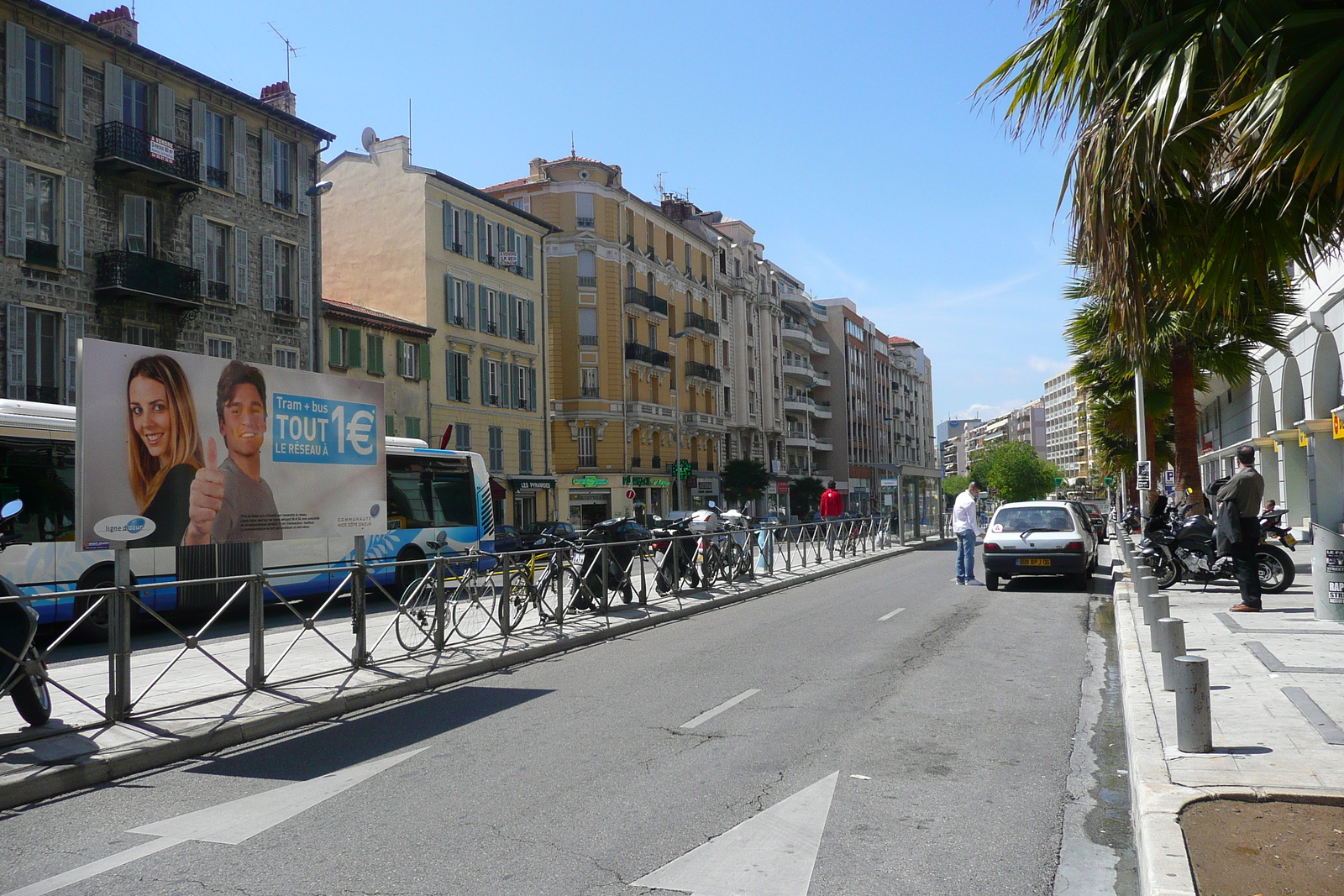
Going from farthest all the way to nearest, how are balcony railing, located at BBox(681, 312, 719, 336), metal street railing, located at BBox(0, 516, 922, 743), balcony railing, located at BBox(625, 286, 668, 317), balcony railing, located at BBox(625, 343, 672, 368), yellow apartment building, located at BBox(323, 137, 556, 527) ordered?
1. balcony railing, located at BBox(681, 312, 719, 336)
2. balcony railing, located at BBox(625, 286, 668, 317)
3. balcony railing, located at BBox(625, 343, 672, 368)
4. yellow apartment building, located at BBox(323, 137, 556, 527)
5. metal street railing, located at BBox(0, 516, 922, 743)

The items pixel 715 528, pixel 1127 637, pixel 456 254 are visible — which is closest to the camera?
pixel 1127 637

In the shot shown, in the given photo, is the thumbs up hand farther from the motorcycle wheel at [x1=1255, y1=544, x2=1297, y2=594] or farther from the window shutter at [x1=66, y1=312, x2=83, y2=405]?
the window shutter at [x1=66, y1=312, x2=83, y2=405]

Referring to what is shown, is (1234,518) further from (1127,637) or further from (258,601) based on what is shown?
(258,601)

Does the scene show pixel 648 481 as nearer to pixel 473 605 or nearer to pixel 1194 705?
pixel 473 605

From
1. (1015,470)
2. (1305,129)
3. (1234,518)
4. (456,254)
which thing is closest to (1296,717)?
(1305,129)

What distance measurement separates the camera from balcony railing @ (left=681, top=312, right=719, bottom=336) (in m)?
59.8

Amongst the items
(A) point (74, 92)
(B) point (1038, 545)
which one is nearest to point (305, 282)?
(A) point (74, 92)

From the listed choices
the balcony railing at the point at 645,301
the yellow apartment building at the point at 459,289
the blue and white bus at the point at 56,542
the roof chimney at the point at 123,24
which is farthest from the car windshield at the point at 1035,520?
the balcony railing at the point at 645,301

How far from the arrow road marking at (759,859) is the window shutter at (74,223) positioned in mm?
25392

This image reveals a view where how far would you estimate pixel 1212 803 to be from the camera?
4703 millimetres

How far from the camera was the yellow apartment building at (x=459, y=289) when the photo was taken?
37969 millimetres

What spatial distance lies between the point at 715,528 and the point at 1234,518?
948 cm

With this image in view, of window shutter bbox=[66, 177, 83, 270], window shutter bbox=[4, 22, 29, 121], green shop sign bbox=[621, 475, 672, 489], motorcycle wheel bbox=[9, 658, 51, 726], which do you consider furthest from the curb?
green shop sign bbox=[621, 475, 672, 489]

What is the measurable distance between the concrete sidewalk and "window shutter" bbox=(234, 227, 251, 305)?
2573 centimetres
